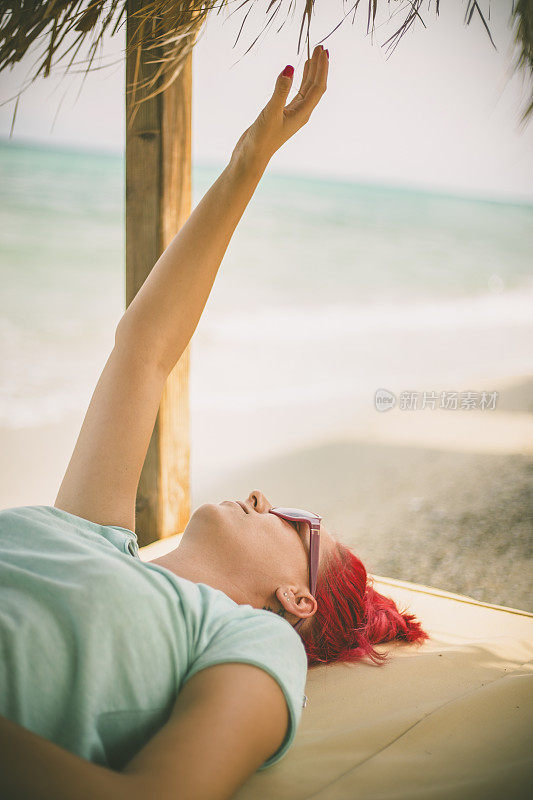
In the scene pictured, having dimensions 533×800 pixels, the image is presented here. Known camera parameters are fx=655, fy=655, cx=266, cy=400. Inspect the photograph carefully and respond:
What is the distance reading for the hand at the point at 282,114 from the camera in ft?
4.86

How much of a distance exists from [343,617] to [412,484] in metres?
6.07

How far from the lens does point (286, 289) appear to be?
14.1 metres

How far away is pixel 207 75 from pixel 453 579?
10737mm

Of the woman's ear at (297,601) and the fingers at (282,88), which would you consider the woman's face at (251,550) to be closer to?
the woman's ear at (297,601)

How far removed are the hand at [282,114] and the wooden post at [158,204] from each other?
2.33 feet

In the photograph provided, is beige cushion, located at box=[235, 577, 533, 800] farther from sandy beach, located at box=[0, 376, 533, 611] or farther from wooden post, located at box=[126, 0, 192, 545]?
sandy beach, located at box=[0, 376, 533, 611]

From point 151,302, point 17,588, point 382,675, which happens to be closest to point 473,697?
point 382,675

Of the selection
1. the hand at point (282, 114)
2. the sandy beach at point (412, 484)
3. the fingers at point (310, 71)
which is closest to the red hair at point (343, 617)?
the hand at point (282, 114)

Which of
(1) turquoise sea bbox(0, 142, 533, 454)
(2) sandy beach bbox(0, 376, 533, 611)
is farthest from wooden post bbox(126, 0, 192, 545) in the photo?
(1) turquoise sea bbox(0, 142, 533, 454)

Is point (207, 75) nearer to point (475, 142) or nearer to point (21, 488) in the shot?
point (475, 142)

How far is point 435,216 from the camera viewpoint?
1536 cm

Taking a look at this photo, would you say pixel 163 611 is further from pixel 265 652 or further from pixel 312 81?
pixel 312 81

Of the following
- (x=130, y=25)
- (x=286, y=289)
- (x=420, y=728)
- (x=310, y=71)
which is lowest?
(x=286, y=289)

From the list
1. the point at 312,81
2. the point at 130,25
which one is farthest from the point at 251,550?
the point at 130,25
